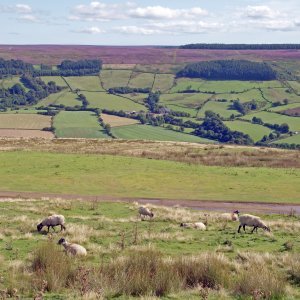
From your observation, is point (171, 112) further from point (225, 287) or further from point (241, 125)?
point (225, 287)

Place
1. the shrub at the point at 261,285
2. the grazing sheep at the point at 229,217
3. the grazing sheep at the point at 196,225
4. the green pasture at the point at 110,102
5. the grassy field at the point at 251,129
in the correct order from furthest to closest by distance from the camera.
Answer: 1. the green pasture at the point at 110,102
2. the grassy field at the point at 251,129
3. the grazing sheep at the point at 229,217
4. the grazing sheep at the point at 196,225
5. the shrub at the point at 261,285

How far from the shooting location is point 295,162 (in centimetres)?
5094

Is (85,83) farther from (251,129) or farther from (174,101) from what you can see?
(251,129)

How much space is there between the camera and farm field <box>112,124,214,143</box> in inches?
4009

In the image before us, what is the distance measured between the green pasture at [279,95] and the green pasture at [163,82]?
126 ft

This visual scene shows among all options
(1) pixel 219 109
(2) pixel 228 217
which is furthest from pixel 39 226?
(1) pixel 219 109

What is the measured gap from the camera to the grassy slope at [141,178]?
38.3 metres

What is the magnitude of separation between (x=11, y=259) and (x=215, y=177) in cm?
2923

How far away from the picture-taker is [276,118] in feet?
413

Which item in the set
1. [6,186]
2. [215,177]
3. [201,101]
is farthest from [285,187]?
[201,101]

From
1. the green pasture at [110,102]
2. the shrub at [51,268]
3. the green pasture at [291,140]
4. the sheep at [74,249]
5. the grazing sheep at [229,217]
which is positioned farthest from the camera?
the green pasture at [110,102]

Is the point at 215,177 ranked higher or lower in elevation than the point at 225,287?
lower

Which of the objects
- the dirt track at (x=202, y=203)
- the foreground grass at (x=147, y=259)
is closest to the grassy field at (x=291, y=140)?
the dirt track at (x=202, y=203)

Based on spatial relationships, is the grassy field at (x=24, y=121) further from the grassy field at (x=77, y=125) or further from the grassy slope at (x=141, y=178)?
the grassy slope at (x=141, y=178)
